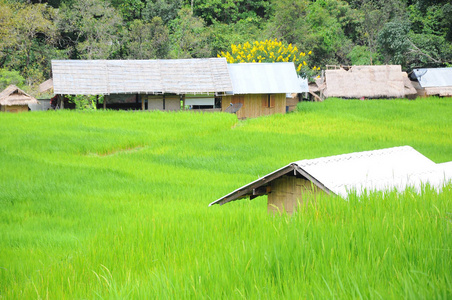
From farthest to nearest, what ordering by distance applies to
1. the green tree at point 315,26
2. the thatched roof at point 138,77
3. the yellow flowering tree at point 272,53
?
1. the green tree at point 315,26
2. the yellow flowering tree at point 272,53
3. the thatched roof at point 138,77

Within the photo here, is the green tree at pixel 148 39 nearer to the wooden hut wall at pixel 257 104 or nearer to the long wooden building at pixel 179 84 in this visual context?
the long wooden building at pixel 179 84

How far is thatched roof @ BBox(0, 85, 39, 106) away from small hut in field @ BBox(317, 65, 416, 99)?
791 inches

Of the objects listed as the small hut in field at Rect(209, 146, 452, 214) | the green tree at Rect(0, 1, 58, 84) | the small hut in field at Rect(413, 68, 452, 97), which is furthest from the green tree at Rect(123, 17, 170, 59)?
the small hut in field at Rect(209, 146, 452, 214)

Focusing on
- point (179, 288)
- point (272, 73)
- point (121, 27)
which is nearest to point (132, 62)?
point (272, 73)

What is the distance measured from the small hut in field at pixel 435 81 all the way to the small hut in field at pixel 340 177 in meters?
32.2

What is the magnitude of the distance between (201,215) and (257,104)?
2397 cm

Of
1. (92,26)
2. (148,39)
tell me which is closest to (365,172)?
(92,26)

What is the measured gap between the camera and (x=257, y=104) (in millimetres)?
31594

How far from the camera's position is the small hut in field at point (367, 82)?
120 ft

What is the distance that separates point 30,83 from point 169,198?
2956 centimetres

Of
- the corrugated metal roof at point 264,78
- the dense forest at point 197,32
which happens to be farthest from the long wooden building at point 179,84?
the dense forest at point 197,32

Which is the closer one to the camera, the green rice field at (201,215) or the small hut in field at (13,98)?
the green rice field at (201,215)

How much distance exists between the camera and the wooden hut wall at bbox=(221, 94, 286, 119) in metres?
31.3

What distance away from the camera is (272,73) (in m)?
32.4
